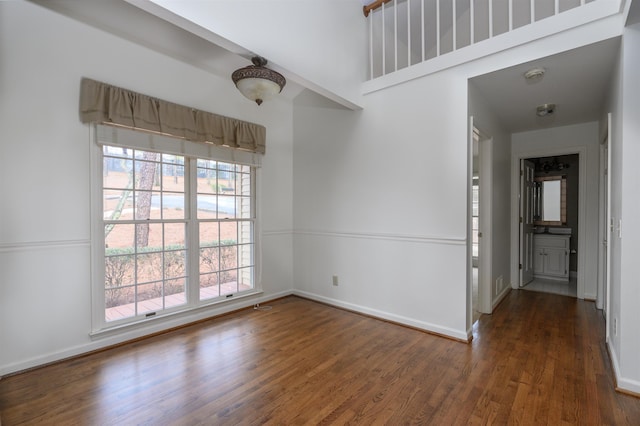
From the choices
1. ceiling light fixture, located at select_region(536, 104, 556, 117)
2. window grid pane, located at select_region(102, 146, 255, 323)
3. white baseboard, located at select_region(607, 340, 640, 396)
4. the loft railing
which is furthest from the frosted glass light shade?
white baseboard, located at select_region(607, 340, 640, 396)

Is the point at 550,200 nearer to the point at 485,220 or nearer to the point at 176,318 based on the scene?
the point at 485,220

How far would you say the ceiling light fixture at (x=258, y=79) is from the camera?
7.82 ft

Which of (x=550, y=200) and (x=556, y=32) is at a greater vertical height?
(x=556, y=32)

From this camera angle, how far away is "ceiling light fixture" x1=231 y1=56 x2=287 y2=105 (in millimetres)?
2385

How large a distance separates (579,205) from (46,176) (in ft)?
19.9

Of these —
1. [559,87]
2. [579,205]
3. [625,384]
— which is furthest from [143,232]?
[579,205]

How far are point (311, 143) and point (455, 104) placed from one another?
1.93 metres

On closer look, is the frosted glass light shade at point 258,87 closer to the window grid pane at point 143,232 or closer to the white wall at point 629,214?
the window grid pane at point 143,232

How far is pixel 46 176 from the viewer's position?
7.86ft

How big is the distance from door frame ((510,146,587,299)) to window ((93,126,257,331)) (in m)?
3.88

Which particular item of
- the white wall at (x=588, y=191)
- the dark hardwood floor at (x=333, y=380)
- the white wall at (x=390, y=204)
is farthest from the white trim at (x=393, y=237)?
the white wall at (x=588, y=191)

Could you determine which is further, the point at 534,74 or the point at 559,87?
the point at 559,87

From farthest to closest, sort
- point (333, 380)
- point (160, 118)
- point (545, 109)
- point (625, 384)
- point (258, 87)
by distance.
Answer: point (545, 109), point (160, 118), point (258, 87), point (333, 380), point (625, 384)

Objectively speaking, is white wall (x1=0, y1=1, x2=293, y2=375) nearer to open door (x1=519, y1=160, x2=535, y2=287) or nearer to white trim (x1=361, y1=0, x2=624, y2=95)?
white trim (x1=361, y1=0, x2=624, y2=95)
